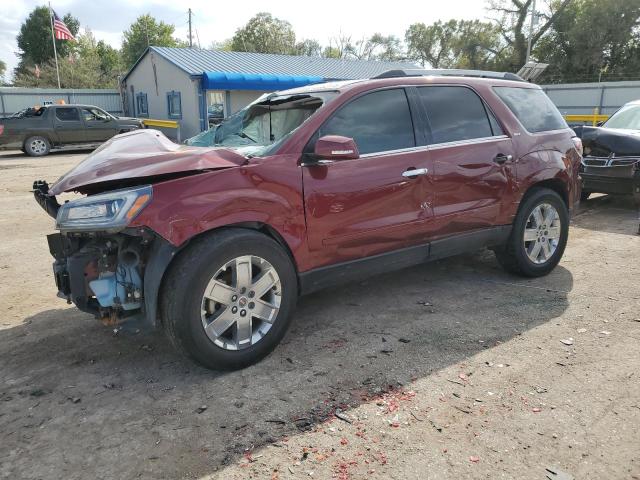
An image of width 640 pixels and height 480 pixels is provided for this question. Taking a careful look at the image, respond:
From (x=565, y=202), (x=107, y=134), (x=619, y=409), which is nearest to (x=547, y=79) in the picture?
(x=107, y=134)

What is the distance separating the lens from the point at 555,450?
8.17 ft

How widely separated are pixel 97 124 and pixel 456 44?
129ft

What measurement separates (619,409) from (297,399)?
1811mm

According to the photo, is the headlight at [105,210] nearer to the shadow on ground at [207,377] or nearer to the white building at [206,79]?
the shadow on ground at [207,377]

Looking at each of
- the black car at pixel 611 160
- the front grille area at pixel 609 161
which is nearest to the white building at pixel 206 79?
the black car at pixel 611 160

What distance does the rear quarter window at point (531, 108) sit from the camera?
472cm

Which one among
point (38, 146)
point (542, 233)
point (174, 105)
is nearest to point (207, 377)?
point (542, 233)

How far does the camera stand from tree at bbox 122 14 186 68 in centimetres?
6209

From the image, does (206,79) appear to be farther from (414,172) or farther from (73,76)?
(73,76)

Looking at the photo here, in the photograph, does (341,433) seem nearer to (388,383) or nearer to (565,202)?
(388,383)

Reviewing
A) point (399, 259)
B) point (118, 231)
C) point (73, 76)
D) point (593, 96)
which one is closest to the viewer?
point (118, 231)

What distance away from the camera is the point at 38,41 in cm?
5403

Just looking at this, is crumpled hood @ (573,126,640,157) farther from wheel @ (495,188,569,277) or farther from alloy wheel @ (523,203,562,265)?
alloy wheel @ (523,203,562,265)

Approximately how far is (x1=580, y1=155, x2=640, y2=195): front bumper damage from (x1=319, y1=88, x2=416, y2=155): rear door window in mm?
4717
